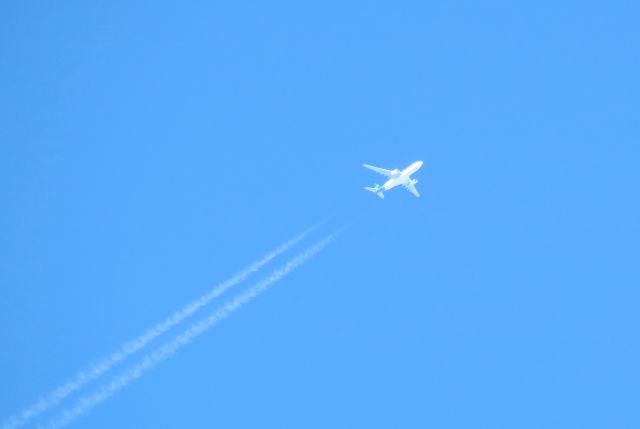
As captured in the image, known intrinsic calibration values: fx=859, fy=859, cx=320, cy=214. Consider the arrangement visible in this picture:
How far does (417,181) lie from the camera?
100 meters

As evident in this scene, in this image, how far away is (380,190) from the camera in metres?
98.1

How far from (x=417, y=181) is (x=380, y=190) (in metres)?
5.10

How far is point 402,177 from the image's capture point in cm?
9794

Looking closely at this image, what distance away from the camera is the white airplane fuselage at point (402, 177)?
9756cm

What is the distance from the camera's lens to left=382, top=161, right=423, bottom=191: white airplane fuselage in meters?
97.6
